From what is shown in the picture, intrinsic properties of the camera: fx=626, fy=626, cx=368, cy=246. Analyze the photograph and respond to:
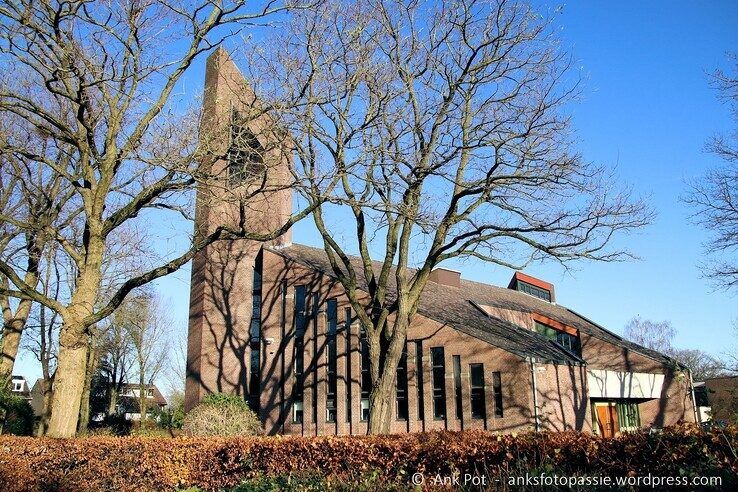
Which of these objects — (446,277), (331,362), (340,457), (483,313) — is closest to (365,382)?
(331,362)

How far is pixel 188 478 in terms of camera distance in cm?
1201

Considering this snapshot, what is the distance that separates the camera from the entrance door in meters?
32.0

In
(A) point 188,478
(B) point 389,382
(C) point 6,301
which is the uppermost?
(C) point 6,301

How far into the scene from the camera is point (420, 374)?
28000 mm

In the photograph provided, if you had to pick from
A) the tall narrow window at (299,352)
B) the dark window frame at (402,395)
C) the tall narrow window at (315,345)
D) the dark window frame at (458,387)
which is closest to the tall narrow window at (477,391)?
the dark window frame at (458,387)

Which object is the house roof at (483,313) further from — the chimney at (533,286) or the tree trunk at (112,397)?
the tree trunk at (112,397)

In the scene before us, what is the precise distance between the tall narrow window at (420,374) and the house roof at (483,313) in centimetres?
149

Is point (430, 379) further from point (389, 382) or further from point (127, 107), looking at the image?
point (127, 107)

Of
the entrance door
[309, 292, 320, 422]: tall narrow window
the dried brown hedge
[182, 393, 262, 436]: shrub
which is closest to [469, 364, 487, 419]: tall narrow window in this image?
[309, 292, 320, 422]: tall narrow window

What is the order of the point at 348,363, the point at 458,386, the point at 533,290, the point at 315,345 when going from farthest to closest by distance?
the point at 533,290 → the point at 315,345 → the point at 348,363 → the point at 458,386

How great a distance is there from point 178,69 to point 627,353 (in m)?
30.6

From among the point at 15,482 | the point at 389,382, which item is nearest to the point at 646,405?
the point at 389,382

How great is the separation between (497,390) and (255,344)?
14811 millimetres

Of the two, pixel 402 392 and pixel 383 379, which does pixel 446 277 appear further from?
pixel 383 379
